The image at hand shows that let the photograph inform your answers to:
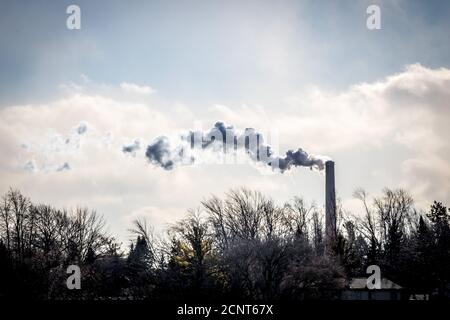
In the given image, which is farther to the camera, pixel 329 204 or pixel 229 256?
pixel 329 204

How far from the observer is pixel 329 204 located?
55781mm

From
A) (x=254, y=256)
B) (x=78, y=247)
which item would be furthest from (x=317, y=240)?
(x=254, y=256)

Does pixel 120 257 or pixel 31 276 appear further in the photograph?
pixel 120 257

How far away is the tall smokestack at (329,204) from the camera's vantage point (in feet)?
180

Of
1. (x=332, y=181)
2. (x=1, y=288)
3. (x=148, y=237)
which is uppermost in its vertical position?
(x=332, y=181)

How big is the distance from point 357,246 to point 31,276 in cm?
4067

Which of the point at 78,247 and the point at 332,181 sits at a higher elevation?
the point at 332,181

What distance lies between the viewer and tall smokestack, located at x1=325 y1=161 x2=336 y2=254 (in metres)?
54.9

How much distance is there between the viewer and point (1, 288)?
3128 cm

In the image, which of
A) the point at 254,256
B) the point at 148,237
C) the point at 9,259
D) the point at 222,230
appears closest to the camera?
the point at 254,256

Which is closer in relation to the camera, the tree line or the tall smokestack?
the tree line

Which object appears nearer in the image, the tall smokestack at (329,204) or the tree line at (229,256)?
the tree line at (229,256)
